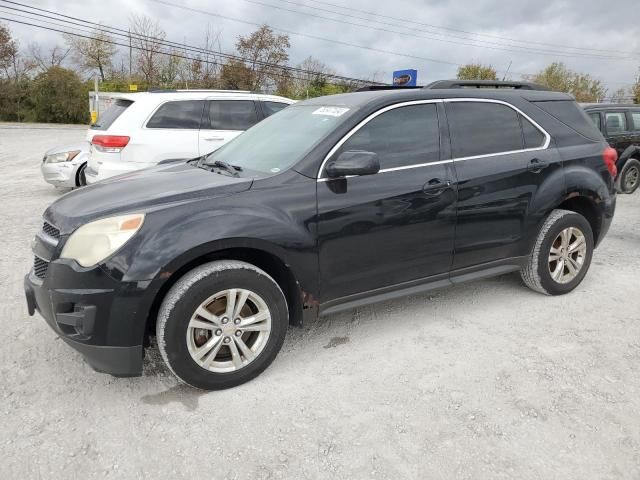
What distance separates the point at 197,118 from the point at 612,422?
645 centimetres

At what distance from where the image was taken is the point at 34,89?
37.5 m

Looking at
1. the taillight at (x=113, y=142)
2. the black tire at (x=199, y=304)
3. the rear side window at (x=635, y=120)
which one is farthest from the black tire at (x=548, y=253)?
the rear side window at (x=635, y=120)

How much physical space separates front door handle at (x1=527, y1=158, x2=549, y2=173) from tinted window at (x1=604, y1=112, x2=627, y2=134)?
6313 mm

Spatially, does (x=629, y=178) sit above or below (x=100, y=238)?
above

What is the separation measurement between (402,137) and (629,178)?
8.30 m

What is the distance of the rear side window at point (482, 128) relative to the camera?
3.55 m

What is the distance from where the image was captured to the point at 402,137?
3344 mm

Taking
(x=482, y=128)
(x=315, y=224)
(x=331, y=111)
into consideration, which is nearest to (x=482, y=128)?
(x=482, y=128)

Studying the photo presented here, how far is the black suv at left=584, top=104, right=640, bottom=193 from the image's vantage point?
8.85 metres

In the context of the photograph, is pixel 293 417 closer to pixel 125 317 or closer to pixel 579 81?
pixel 125 317

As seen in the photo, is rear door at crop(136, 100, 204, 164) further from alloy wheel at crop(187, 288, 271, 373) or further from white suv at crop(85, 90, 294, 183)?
alloy wheel at crop(187, 288, 271, 373)

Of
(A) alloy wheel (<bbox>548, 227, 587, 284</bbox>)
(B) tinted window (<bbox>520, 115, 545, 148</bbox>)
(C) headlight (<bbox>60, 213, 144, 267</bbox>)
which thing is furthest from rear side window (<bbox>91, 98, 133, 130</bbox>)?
(A) alloy wheel (<bbox>548, 227, 587, 284</bbox>)

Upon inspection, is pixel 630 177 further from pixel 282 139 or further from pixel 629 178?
pixel 282 139

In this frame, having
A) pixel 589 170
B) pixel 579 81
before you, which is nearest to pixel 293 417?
pixel 589 170
